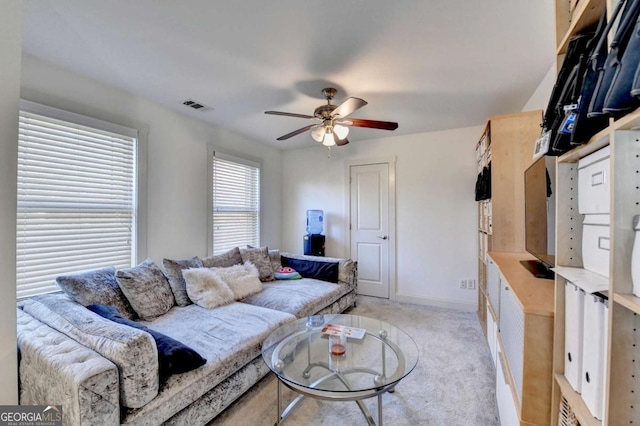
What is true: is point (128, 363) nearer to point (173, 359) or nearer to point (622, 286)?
point (173, 359)

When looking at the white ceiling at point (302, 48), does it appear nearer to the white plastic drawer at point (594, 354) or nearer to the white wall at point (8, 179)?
the white wall at point (8, 179)

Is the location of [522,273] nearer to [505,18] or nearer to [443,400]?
[443,400]

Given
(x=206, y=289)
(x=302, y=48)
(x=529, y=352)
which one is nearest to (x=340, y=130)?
(x=302, y=48)

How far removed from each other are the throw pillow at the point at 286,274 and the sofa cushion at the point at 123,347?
6.99 ft

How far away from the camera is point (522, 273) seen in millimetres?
1702

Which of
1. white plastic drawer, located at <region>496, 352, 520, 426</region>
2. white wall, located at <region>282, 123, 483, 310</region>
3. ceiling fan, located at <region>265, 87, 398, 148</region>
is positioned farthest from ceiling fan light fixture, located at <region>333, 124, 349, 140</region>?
white plastic drawer, located at <region>496, 352, 520, 426</region>

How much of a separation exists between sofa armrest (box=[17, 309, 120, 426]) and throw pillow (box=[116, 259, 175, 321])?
29.5 inches

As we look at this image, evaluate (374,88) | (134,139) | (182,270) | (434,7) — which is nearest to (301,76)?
(374,88)

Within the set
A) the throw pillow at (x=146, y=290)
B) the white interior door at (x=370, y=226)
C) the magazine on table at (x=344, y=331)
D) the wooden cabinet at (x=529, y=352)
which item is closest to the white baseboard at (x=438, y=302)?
the white interior door at (x=370, y=226)

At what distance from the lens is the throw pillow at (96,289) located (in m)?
1.90

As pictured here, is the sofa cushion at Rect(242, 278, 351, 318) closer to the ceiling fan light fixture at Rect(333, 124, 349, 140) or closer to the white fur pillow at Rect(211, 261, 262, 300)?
the white fur pillow at Rect(211, 261, 262, 300)

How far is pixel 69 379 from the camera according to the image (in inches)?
44.6

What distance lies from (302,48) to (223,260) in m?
2.33

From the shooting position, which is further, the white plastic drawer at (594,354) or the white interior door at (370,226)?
the white interior door at (370,226)
